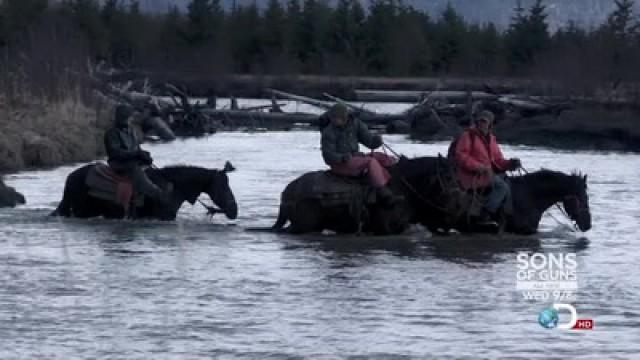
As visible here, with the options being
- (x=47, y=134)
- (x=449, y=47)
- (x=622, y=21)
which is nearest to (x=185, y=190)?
(x=47, y=134)

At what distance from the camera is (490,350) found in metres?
12.7

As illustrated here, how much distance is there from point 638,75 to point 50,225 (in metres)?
36.3

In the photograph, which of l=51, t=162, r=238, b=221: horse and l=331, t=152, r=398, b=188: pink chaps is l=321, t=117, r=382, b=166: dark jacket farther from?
l=51, t=162, r=238, b=221: horse

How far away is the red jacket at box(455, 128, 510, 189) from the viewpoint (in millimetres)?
19641

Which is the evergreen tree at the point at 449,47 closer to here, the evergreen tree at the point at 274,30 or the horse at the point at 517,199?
the evergreen tree at the point at 274,30

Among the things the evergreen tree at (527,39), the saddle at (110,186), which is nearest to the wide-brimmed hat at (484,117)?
the saddle at (110,186)

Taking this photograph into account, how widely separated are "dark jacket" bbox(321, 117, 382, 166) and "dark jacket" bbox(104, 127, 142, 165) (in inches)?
98.9

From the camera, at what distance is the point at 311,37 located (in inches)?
3179

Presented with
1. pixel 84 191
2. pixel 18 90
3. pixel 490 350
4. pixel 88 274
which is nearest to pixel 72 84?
pixel 18 90

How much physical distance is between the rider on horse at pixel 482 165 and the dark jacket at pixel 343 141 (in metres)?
1.00

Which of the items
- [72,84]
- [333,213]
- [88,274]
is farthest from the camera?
[72,84]

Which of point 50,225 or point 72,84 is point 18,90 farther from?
point 50,225

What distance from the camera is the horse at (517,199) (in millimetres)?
19906

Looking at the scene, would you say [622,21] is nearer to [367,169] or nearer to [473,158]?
[473,158]
